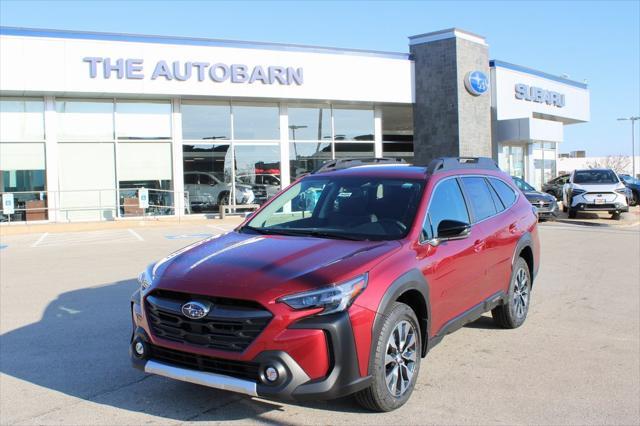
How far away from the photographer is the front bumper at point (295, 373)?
11.6 feet

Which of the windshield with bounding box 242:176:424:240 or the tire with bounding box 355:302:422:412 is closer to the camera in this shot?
the tire with bounding box 355:302:422:412

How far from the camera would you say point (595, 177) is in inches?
800

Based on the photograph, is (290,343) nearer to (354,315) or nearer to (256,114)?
(354,315)

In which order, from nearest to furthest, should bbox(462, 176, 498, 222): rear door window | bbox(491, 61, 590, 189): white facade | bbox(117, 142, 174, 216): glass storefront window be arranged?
bbox(462, 176, 498, 222): rear door window → bbox(117, 142, 174, 216): glass storefront window → bbox(491, 61, 590, 189): white facade

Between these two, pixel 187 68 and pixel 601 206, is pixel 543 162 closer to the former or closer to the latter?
pixel 601 206

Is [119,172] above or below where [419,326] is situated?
above

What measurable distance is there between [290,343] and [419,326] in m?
1.26

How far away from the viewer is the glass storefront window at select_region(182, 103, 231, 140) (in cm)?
2233

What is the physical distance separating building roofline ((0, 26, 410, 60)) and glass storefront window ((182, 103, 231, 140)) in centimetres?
240

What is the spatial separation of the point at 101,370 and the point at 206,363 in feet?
5.58

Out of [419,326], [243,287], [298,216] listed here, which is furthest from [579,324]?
[243,287]

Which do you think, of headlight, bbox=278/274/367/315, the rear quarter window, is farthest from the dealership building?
headlight, bbox=278/274/367/315

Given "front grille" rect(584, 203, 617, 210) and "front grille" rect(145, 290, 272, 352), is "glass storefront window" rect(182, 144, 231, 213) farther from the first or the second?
"front grille" rect(145, 290, 272, 352)

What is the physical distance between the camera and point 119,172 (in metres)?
21.3
